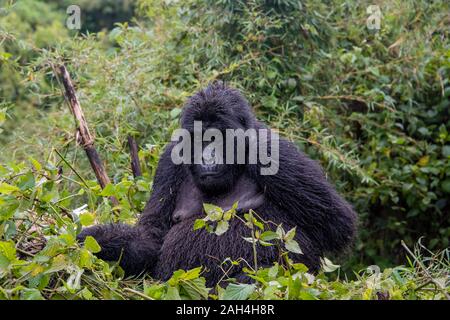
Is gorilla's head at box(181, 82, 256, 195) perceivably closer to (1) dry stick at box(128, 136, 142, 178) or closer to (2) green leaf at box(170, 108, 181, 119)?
(1) dry stick at box(128, 136, 142, 178)

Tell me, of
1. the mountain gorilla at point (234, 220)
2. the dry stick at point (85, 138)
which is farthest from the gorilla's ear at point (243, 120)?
the dry stick at point (85, 138)

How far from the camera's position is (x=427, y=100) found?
772cm

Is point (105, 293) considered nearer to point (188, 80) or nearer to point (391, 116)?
point (188, 80)

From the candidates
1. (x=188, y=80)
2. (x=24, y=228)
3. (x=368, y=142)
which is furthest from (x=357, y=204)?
(x=24, y=228)

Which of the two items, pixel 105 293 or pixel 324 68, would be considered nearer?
pixel 105 293

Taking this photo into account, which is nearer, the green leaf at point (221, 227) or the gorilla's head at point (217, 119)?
the green leaf at point (221, 227)

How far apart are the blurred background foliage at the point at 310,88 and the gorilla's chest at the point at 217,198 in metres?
1.10

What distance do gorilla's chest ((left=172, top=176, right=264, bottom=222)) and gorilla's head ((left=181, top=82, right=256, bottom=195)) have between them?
0.16ft

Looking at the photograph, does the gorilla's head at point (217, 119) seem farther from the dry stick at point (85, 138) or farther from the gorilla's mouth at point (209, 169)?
the dry stick at point (85, 138)

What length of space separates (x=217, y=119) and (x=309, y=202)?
2.41 ft

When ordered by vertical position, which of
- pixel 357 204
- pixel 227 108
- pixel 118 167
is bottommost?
pixel 357 204

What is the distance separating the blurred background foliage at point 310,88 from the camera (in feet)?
21.9
